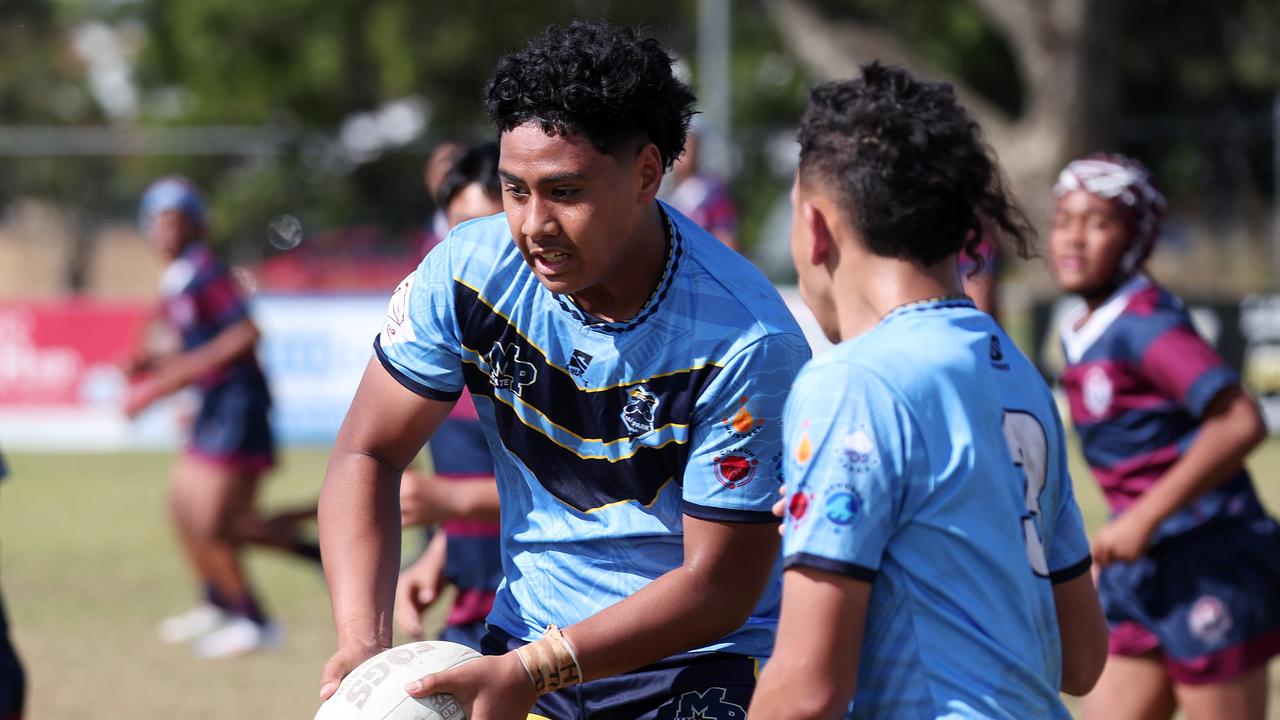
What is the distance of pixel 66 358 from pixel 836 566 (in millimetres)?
14981

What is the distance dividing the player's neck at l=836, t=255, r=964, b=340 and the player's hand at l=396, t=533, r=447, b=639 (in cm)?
194

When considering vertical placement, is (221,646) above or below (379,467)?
below

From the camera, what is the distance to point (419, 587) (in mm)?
4254

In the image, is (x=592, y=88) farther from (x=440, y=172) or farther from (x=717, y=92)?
(x=717, y=92)

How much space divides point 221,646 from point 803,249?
6267 mm

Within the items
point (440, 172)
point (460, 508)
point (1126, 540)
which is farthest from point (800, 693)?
point (440, 172)

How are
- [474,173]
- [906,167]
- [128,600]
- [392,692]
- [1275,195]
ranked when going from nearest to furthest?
1. [906,167]
2. [392,692]
3. [474,173]
4. [128,600]
5. [1275,195]

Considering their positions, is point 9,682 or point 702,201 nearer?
point 9,682

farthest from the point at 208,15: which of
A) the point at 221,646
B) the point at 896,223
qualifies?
the point at 896,223

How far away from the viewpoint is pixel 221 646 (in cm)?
801

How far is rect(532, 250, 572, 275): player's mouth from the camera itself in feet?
9.06

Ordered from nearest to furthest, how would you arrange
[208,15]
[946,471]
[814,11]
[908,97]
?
1. [946,471]
2. [908,97]
3. [814,11]
4. [208,15]

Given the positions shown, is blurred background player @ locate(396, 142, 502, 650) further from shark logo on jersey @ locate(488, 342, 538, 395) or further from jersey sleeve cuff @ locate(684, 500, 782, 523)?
jersey sleeve cuff @ locate(684, 500, 782, 523)

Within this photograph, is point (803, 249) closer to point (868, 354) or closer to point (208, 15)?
point (868, 354)
